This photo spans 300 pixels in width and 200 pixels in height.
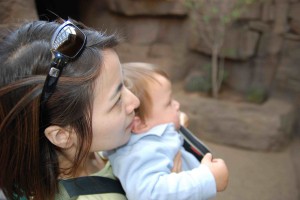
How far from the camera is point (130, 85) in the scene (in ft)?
4.24

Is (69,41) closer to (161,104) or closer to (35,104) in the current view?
(35,104)

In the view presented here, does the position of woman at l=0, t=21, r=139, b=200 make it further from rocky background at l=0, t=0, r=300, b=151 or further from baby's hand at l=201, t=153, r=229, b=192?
rocky background at l=0, t=0, r=300, b=151

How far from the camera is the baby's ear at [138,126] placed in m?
1.25

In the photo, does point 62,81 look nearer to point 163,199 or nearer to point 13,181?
point 13,181

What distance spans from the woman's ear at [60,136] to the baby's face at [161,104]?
1.31 feet

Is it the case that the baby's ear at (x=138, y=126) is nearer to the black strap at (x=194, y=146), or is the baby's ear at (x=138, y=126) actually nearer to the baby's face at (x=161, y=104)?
the baby's face at (x=161, y=104)

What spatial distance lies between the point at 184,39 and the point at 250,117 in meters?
1.66

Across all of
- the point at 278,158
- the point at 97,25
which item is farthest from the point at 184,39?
the point at 278,158

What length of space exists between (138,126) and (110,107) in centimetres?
33

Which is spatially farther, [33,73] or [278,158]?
[278,158]

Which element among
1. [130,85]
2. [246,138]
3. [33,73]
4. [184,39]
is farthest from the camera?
[184,39]

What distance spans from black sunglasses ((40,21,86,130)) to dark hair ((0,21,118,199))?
2cm

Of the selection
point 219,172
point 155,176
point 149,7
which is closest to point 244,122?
point 149,7

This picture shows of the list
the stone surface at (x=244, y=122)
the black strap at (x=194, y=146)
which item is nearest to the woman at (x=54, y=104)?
the black strap at (x=194, y=146)
